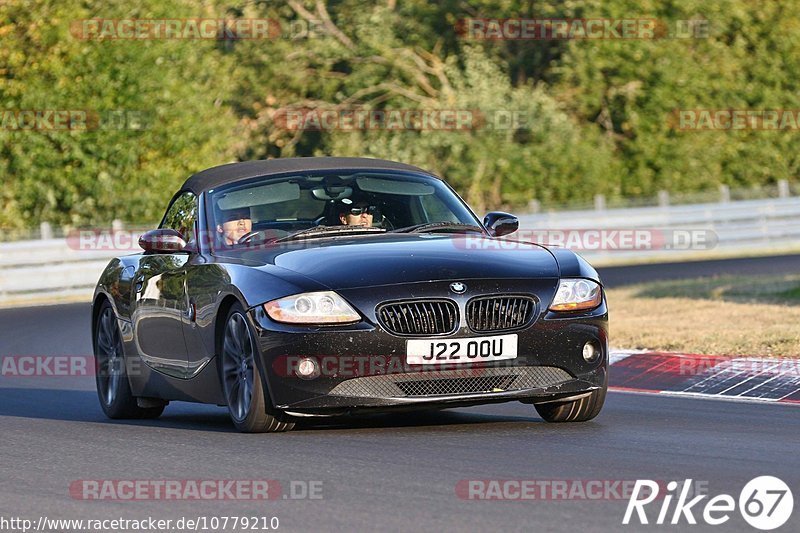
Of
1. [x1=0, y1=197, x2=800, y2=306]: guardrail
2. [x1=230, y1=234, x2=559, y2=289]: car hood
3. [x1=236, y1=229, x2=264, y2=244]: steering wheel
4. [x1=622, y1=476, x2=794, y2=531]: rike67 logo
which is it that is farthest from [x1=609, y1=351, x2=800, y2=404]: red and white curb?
[x1=0, y1=197, x2=800, y2=306]: guardrail

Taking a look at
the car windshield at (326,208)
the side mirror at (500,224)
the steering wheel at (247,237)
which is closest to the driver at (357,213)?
the car windshield at (326,208)

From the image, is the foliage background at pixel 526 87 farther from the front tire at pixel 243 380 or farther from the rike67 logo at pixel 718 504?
the rike67 logo at pixel 718 504

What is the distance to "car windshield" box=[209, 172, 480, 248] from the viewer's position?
31.5ft

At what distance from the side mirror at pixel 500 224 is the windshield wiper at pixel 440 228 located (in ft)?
0.33

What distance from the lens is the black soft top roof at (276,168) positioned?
10055 millimetres

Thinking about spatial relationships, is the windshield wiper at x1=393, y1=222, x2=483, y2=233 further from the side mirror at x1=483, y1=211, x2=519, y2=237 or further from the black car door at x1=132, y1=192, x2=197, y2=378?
the black car door at x1=132, y1=192, x2=197, y2=378

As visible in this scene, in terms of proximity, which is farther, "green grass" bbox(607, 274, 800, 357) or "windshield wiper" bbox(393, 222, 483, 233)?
"green grass" bbox(607, 274, 800, 357)

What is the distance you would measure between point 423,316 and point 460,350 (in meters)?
0.25

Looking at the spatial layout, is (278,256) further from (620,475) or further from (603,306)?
(620,475)

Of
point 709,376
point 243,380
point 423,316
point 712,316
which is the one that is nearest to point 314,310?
point 423,316

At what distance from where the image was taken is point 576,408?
9039 millimetres

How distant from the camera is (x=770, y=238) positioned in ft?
110

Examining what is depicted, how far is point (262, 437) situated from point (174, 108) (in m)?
25.3

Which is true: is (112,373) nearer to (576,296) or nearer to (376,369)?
(376,369)
